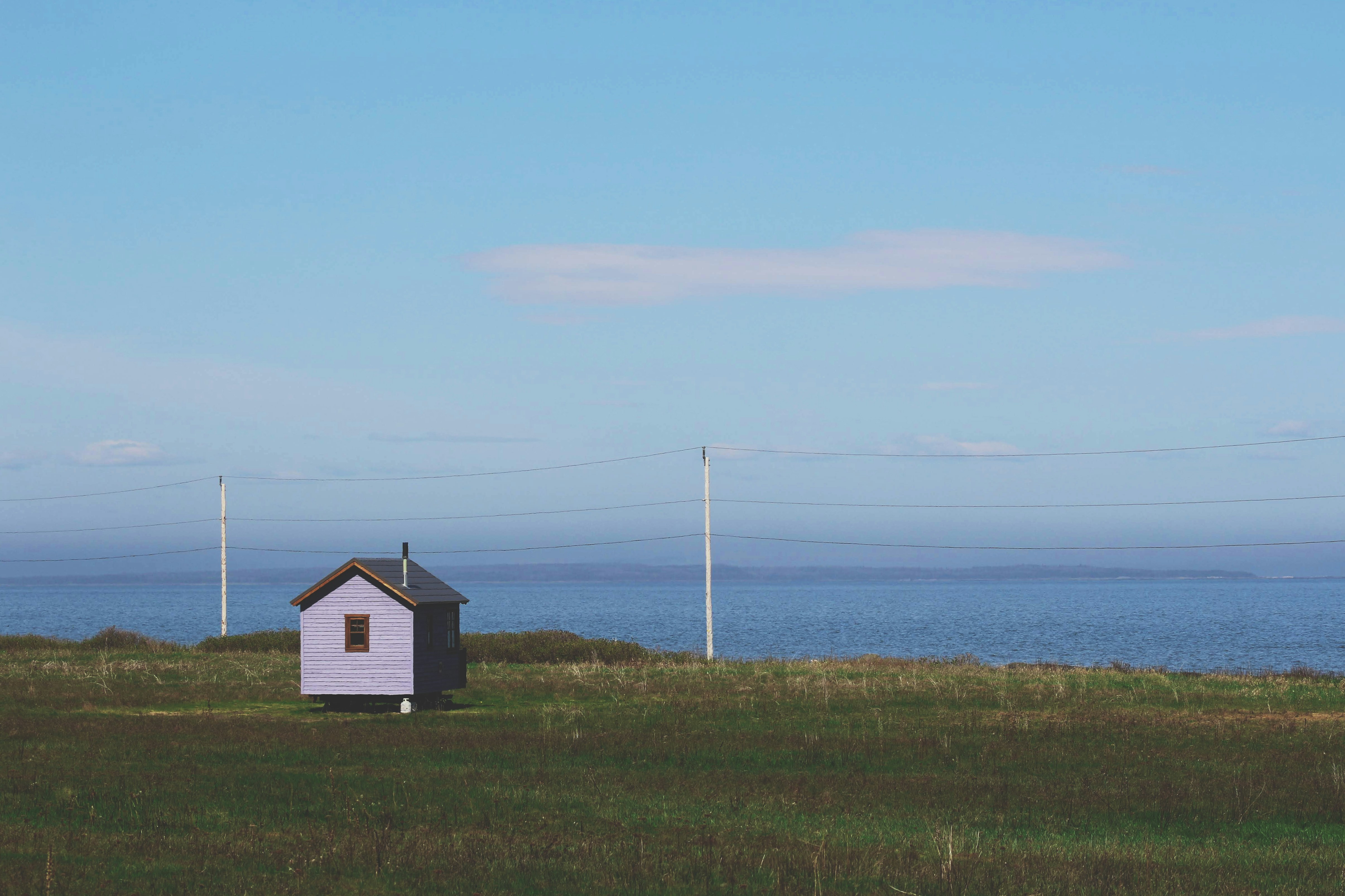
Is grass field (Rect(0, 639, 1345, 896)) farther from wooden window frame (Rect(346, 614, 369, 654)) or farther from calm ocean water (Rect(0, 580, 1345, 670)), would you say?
calm ocean water (Rect(0, 580, 1345, 670))

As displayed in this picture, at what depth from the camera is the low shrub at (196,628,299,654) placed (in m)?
68.8

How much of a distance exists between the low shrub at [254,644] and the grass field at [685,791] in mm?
24810

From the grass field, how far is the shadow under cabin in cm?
149

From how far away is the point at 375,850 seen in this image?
16641 millimetres

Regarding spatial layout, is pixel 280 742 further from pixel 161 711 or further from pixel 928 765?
pixel 928 765

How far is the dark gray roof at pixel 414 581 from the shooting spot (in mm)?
40406

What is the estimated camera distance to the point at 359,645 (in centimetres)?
4044

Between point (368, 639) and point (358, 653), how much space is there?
52 cm

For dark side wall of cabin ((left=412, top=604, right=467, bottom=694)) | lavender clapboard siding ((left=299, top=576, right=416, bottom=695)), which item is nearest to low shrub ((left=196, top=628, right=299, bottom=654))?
dark side wall of cabin ((left=412, top=604, right=467, bottom=694))

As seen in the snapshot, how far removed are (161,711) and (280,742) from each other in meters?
10.4

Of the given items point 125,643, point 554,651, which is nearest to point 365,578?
point 554,651

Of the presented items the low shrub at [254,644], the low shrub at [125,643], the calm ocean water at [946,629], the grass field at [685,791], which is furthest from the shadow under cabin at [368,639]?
the calm ocean water at [946,629]

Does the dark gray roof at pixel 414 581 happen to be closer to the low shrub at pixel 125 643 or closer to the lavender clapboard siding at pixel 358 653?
the lavender clapboard siding at pixel 358 653

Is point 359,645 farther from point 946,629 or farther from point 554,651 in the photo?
point 946,629
